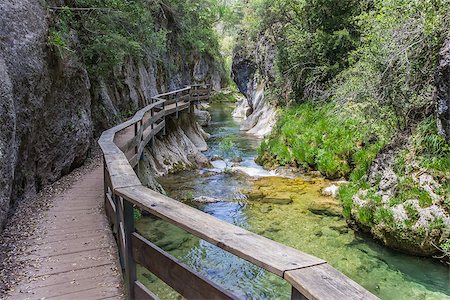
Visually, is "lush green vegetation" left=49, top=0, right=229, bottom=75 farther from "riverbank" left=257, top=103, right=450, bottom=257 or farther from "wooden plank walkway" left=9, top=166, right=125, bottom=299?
"riverbank" left=257, top=103, right=450, bottom=257

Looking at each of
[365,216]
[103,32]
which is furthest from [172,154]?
[365,216]

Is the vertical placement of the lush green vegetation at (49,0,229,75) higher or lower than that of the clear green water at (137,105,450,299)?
higher

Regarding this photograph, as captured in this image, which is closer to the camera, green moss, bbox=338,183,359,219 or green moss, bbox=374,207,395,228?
green moss, bbox=374,207,395,228

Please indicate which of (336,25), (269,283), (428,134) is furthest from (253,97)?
(269,283)

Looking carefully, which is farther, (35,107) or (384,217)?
(384,217)

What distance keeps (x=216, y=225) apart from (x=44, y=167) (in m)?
6.56

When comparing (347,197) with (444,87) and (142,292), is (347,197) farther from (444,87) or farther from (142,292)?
(142,292)

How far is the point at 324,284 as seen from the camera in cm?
143

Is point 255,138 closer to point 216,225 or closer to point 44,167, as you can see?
point 44,167

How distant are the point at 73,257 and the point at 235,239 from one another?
330cm

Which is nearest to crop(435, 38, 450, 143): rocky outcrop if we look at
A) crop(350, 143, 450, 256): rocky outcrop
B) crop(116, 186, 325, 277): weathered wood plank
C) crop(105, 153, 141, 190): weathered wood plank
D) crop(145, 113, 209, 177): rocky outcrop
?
crop(350, 143, 450, 256): rocky outcrop

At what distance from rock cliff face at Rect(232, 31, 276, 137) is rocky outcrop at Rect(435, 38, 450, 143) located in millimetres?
14218

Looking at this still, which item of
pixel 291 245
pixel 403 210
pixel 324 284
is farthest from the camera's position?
pixel 291 245

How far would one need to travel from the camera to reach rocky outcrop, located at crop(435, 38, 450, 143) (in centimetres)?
652
